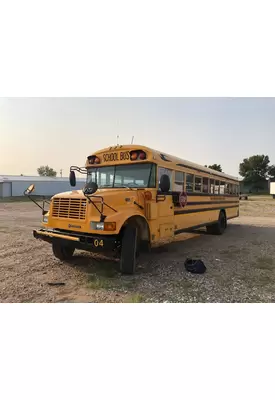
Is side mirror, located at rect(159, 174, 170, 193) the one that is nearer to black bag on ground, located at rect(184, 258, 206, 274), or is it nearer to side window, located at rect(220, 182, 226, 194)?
black bag on ground, located at rect(184, 258, 206, 274)

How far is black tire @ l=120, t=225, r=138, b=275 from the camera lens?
14.1ft

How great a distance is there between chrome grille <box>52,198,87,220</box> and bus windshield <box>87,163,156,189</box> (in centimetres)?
99

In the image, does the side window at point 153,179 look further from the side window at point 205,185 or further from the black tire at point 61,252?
the side window at point 205,185

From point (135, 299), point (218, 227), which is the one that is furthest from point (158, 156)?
point (218, 227)

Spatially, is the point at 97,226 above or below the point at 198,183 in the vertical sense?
below

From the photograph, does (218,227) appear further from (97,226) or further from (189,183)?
(97,226)

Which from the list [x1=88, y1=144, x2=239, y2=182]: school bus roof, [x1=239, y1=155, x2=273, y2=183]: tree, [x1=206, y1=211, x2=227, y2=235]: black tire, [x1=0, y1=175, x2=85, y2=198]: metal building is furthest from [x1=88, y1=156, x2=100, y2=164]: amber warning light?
[x1=239, y1=155, x2=273, y2=183]: tree

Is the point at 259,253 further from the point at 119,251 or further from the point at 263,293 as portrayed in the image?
the point at 119,251

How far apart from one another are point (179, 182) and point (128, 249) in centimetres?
251

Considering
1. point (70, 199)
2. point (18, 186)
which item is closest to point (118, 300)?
point (70, 199)

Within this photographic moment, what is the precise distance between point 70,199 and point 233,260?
3.70 metres

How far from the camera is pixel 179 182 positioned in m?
6.18

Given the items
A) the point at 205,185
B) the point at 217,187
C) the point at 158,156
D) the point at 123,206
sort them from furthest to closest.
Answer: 1. the point at 217,187
2. the point at 205,185
3. the point at 158,156
4. the point at 123,206

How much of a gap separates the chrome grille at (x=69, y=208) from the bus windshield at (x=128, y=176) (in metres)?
0.99
